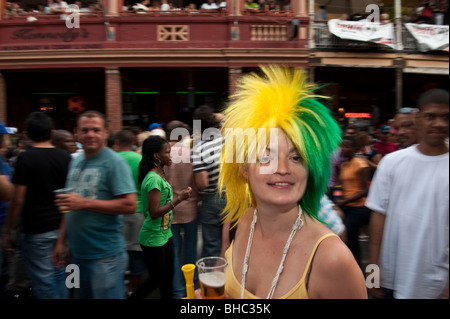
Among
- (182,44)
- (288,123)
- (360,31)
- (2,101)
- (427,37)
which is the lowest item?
(288,123)

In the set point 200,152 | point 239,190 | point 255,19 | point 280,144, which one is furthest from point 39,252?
point 255,19

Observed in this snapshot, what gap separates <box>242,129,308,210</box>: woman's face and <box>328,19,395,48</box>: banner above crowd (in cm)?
991

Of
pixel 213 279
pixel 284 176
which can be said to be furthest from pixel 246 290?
pixel 284 176

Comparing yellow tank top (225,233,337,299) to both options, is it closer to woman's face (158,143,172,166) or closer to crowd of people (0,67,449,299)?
crowd of people (0,67,449,299)

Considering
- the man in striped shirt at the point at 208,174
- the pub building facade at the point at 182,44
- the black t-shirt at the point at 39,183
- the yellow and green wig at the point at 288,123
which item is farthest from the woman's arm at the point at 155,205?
the pub building facade at the point at 182,44

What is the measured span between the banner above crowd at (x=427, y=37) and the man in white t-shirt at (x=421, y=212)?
32.2 ft

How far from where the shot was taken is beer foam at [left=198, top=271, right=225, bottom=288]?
1.24 m

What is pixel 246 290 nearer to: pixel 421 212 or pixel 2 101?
pixel 421 212

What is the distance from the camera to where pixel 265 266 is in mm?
1337

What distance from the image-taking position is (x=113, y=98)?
398 inches

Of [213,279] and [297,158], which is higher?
[297,158]

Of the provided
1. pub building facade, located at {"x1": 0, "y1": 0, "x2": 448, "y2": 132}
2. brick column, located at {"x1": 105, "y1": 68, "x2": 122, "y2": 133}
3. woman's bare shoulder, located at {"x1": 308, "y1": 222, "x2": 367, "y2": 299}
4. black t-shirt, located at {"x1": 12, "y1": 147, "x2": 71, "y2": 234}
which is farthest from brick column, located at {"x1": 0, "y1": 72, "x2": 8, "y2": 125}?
woman's bare shoulder, located at {"x1": 308, "y1": 222, "x2": 367, "y2": 299}

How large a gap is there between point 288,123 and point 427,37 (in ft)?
36.4

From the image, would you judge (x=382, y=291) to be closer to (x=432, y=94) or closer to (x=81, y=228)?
(x=432, y=94)
